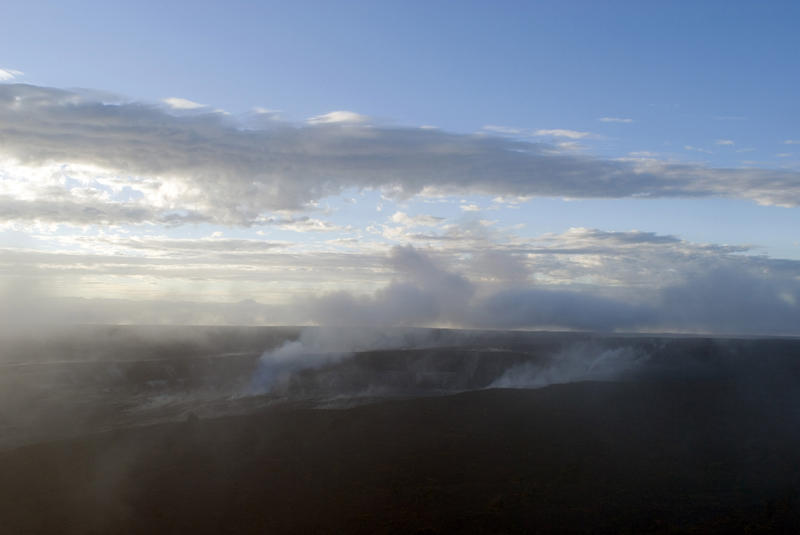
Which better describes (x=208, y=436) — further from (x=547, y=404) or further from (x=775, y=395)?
(x=775, y=395)

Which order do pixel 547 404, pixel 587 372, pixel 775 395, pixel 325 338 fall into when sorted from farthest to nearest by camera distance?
pixel 325 338, pixel 587 372, pixel 775 395, pixel 547 404

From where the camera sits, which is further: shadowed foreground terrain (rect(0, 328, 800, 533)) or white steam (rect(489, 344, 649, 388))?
white steam (rect(489, 344, 649, 388))

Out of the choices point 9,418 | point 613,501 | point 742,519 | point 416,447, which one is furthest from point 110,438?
point 742,519

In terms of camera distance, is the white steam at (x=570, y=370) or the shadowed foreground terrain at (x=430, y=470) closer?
the shadowed foreground terrain at (x=430, y=470)

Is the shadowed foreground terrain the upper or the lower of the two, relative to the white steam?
upper

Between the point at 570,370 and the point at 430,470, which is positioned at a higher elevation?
the point at 430,470

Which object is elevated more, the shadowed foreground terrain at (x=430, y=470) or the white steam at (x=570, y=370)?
the shadowed foreground terrain at (x=430, y=470)

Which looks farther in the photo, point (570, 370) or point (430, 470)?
point (570, 370)

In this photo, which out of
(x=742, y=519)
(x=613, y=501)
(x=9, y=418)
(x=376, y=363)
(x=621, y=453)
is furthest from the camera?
(x=376, y=363)
